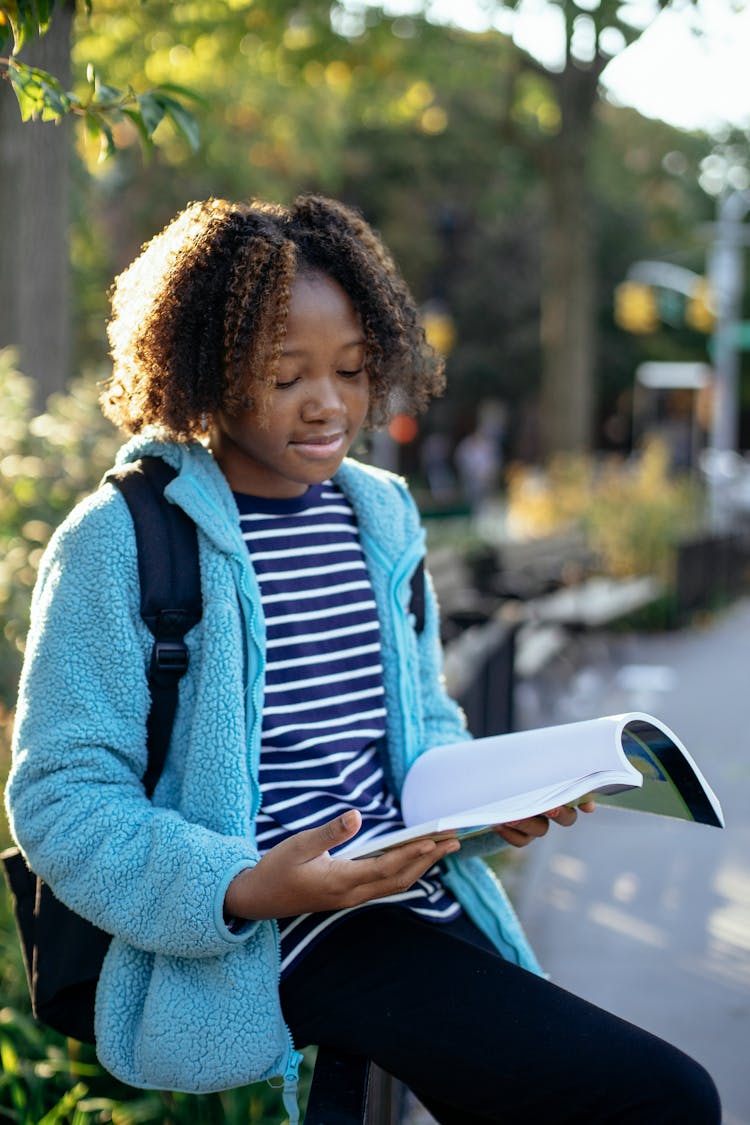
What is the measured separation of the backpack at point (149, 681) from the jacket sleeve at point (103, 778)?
0.03 meters

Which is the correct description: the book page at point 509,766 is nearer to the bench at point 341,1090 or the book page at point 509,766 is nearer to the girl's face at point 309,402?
the bench at point 341,1090

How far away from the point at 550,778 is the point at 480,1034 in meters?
0.35

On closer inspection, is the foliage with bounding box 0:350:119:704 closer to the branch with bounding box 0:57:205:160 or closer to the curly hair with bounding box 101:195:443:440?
the branch with bounding box 0:57:205:160

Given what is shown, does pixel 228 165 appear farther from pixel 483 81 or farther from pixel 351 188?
pixel 351 188

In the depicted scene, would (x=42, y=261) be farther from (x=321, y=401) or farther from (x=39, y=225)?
(x=321, y=401)

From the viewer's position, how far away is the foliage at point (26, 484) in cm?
412

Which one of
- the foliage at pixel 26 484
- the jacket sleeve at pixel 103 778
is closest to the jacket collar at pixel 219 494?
the jacket sleeve at pixel 103 778

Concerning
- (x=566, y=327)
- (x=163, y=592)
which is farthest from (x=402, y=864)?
(x=566, y=327)

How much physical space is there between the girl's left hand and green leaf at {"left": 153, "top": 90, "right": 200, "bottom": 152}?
4.28ft

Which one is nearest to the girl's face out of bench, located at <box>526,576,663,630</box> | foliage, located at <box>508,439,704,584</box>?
bench, located at <box>526,576,663,630</box>

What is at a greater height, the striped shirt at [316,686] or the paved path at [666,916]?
the striped shirt at [316,686]

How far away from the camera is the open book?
1.79 meters

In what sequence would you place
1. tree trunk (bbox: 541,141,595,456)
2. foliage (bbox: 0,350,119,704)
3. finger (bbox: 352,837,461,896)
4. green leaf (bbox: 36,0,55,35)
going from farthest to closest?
tree trunk (bbox: 541,141,595,456)
foliage (bbox: 0,350,119,704)
green leaf (bbox: 36,0,55,35)
finger (bbox: 352,837,461,896)

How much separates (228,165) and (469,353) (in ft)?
74.5
